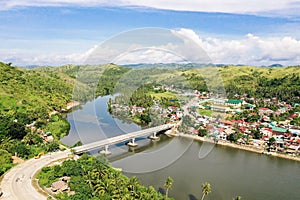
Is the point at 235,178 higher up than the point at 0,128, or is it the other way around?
the point at 0,128

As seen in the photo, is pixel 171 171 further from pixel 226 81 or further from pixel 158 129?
pixel 226 81

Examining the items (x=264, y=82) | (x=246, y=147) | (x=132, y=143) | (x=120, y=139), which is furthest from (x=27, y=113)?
(x=264, y=82)

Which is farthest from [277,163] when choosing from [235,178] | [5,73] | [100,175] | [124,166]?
[5,73]

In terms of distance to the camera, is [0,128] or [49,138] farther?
[49,138]

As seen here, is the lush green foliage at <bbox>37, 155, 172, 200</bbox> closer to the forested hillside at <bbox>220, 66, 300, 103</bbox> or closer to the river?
the river

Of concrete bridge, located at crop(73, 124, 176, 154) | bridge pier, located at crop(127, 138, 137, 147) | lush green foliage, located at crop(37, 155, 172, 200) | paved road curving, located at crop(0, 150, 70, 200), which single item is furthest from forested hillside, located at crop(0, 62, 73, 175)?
bridge pier, located at crop(127, 138, 137, 147)

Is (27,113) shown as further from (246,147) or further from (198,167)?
(246,147)
